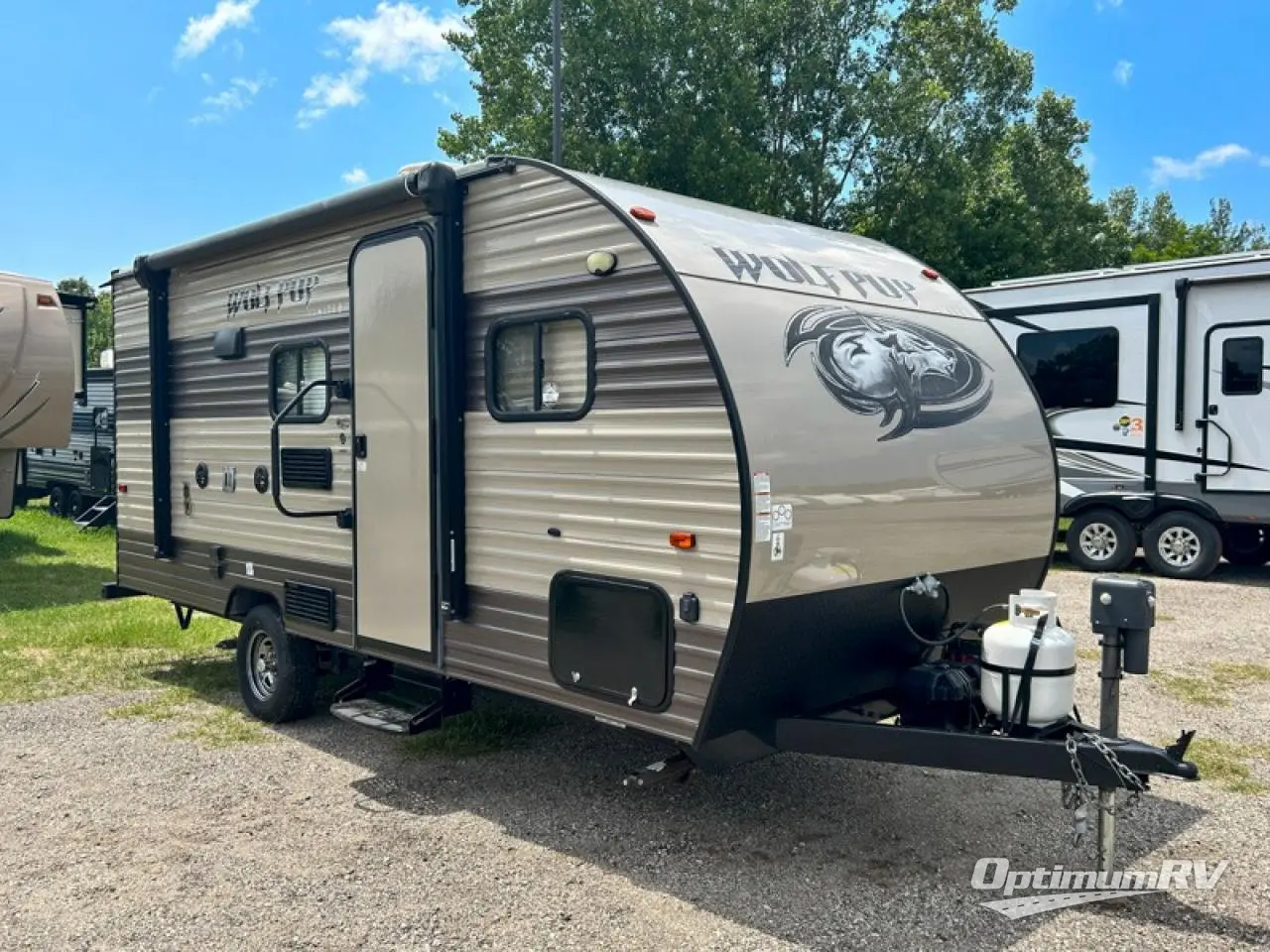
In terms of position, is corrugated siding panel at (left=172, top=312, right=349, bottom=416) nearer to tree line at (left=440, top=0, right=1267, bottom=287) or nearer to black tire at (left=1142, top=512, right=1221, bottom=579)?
black tire at (left=1142, top=512, right=1221, bottom=579)

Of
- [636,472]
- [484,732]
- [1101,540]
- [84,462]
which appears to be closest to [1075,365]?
[1101,540]

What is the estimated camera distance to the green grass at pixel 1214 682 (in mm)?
7035

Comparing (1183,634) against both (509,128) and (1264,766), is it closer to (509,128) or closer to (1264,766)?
(1264,766)

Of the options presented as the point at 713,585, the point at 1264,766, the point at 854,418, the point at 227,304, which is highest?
the point at 227,304

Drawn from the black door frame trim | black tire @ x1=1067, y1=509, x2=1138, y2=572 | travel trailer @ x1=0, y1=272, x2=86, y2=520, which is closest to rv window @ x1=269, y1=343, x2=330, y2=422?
travel trailer @ x1=0, y1=272, x2=86, y2=520

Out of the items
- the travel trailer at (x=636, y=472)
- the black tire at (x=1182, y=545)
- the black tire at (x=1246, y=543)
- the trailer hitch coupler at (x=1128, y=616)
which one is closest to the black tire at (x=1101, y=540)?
the black tire at (x=1182, y=545)

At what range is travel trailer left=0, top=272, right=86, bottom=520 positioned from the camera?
37.8 ft

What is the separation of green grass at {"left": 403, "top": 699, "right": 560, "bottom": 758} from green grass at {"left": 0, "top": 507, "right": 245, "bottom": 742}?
4.30ft

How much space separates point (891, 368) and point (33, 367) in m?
10.3

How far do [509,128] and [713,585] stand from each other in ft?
54.0

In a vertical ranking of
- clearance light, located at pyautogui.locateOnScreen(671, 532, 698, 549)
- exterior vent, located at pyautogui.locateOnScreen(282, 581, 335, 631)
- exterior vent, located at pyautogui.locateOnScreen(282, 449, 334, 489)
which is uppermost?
exterior vent, located at pyautogui.locateOnScreen(282, 449, 334, 489)

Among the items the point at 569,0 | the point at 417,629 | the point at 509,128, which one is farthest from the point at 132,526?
the point at 569,0

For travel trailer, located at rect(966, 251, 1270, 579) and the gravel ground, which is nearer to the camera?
the gravel ground

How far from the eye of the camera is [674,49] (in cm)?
1906
